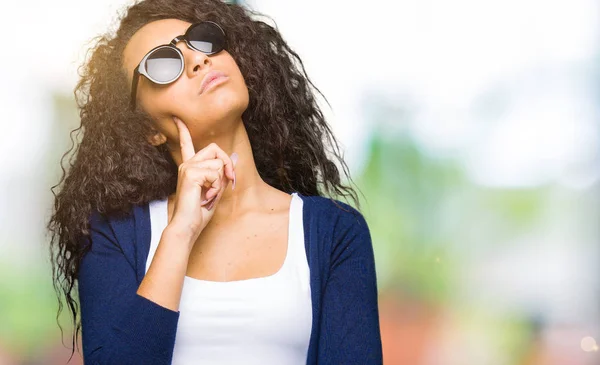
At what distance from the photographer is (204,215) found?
164cm

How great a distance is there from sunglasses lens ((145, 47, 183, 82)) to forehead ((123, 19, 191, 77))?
0.05 metres

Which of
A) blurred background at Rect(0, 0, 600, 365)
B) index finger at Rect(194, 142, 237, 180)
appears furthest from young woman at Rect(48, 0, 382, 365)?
blurred background at Rect(0, 0, 600, 365)

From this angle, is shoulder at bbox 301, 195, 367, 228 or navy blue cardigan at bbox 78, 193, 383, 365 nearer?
navy blue cardigan at bbox 78, 193, 383, 365

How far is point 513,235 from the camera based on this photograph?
2957mm

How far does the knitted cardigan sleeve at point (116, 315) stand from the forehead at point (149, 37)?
37 centimetres

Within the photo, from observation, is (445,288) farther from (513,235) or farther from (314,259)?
(314,259)

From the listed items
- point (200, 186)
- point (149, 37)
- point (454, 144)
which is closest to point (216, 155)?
point (200, 186)

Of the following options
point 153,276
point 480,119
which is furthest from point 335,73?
point 153,276

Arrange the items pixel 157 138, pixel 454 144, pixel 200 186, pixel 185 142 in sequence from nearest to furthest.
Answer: pixel 200 186
pixel 185 142
pixel 157 138
pixel 454 144

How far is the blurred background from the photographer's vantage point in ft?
9.21

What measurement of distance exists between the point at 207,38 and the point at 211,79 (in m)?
0.10

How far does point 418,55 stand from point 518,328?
3.35ft

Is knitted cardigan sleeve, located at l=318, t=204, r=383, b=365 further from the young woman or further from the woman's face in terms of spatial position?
the woman's face

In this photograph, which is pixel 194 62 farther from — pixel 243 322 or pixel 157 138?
pixel 243 322
